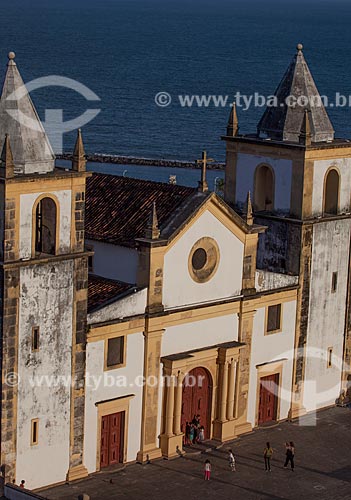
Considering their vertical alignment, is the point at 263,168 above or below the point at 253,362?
above

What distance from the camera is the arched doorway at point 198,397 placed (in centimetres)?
5222

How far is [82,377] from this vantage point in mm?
47938

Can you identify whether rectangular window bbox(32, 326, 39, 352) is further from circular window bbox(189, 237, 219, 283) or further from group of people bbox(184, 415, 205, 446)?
group of people bbox(184, 415, 205, 446)

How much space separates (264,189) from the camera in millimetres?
56844

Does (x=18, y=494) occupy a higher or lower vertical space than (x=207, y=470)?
higher

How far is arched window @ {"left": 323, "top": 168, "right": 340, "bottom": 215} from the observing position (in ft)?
185

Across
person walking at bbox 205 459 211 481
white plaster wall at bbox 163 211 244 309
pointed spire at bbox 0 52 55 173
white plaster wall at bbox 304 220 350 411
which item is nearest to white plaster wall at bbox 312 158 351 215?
white plaster wall at bbox 304 220 350 411

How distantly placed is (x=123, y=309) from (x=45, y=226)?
476 cm

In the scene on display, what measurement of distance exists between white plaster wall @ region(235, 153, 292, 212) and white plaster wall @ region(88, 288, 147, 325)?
27.6 ft

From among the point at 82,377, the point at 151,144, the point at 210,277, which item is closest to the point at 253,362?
the point at 210,277

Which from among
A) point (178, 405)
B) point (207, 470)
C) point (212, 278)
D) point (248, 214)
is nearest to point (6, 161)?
point (212, 278)

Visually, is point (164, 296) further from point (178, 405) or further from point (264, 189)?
point (264, 189)

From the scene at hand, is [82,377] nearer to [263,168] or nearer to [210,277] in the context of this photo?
[210,277]

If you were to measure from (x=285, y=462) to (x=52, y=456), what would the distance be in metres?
8.82
